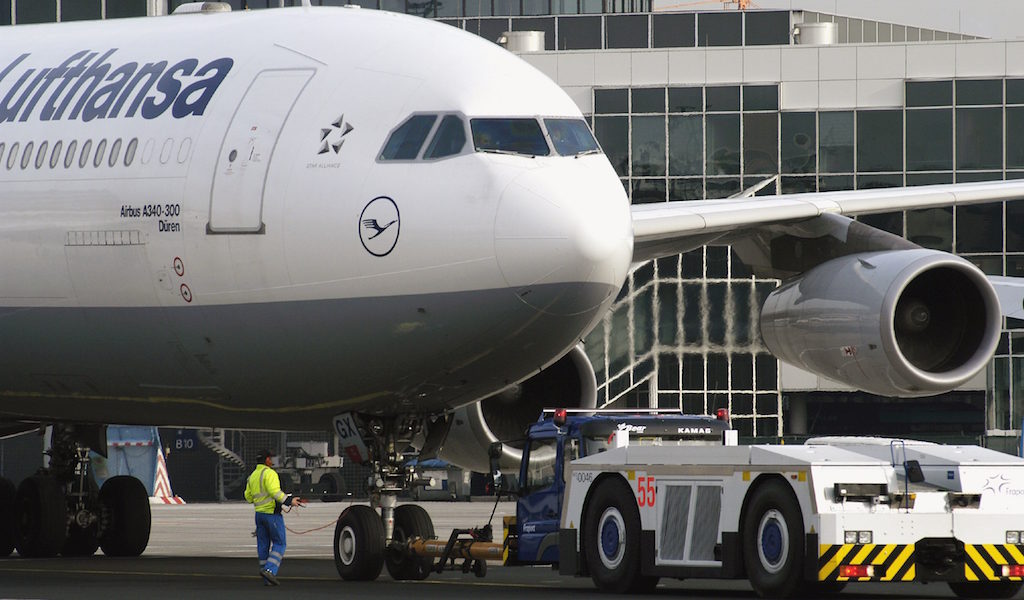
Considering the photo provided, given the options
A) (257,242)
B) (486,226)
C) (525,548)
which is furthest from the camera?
(525,548)

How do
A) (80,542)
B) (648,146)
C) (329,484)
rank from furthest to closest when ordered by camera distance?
(329,484) < (648,146) < (80,542)

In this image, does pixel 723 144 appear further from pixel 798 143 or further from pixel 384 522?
pixel 384 522

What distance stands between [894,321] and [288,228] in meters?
6.67

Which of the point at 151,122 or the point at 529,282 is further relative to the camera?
the point at 151,122

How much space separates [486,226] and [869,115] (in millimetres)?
34263

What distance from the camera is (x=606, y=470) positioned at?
53.1 ft

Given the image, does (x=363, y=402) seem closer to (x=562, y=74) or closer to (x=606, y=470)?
(x=606, y=470)

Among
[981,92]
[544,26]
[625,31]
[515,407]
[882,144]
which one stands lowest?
[515,407]

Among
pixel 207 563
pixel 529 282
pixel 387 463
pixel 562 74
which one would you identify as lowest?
pixel 207 563

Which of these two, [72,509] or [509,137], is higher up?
[509,137]

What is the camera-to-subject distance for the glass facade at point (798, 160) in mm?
46906

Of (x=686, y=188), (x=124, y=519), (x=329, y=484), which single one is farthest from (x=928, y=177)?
(x=124, y=519)

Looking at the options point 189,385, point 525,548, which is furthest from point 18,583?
point 525,548

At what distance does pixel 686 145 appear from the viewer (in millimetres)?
48375
